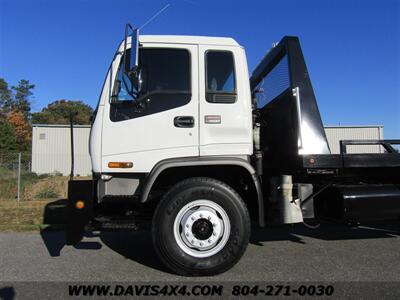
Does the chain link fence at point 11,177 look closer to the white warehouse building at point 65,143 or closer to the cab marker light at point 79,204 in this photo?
the cab marker light at point 79,204

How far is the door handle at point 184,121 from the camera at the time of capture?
5.10 m

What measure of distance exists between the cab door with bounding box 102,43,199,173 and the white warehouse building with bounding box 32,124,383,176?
23.6 m

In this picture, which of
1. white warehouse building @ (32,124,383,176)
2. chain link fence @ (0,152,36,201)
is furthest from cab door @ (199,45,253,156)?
white warehouse building @ (32,124,383,176)

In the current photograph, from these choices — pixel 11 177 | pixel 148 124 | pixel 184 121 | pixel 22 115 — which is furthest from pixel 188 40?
pixel 22 115

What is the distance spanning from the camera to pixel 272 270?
5.16m

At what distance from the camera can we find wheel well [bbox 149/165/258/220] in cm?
532

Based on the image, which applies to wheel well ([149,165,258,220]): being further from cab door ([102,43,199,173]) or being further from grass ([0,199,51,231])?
grass ([0,199,51,231])

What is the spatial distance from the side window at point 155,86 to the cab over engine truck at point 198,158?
12 mm

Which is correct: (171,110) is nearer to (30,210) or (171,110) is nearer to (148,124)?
(148,124)

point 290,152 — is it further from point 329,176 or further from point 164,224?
point 164,224

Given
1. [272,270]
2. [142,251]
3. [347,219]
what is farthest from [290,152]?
[142,251]

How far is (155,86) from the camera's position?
5.15 metres

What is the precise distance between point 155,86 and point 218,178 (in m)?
1.44

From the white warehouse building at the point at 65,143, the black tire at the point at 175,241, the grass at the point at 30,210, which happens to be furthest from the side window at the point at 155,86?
the white warehouse building at the point at 65,143
